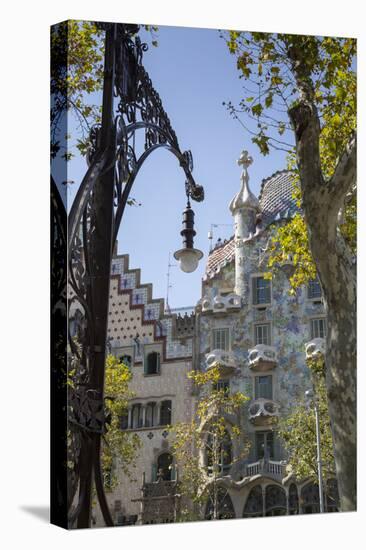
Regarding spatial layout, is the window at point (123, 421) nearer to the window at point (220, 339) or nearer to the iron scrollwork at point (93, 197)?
the iron scrollwork at point (93, 197)

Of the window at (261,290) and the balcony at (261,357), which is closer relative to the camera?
the balcony at (261,357)

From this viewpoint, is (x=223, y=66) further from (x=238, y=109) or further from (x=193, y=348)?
(x=193, y=348)

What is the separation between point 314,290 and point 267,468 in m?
2.14

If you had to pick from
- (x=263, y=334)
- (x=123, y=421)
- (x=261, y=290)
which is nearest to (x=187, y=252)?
(x=261, y=290)

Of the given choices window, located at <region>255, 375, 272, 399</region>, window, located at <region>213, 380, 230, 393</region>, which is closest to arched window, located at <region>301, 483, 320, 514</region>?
window, located at <region>255, 375, 272, 399</region>

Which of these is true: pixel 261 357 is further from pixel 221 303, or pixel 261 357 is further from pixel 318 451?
pixel 318 451

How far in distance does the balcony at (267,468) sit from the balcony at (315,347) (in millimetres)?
1255

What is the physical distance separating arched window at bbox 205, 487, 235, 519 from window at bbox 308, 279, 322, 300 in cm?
246

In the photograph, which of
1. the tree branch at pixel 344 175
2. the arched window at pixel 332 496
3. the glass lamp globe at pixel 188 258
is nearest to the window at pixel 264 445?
the arched window at pixel 332 496

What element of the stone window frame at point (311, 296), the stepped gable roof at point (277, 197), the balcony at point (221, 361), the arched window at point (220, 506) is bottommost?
the arched window at point (220, 506)

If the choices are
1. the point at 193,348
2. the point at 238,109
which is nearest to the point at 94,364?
the point at 193,348

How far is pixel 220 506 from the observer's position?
1161 cm

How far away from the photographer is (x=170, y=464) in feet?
37.0

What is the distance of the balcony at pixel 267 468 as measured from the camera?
11.8 meters
